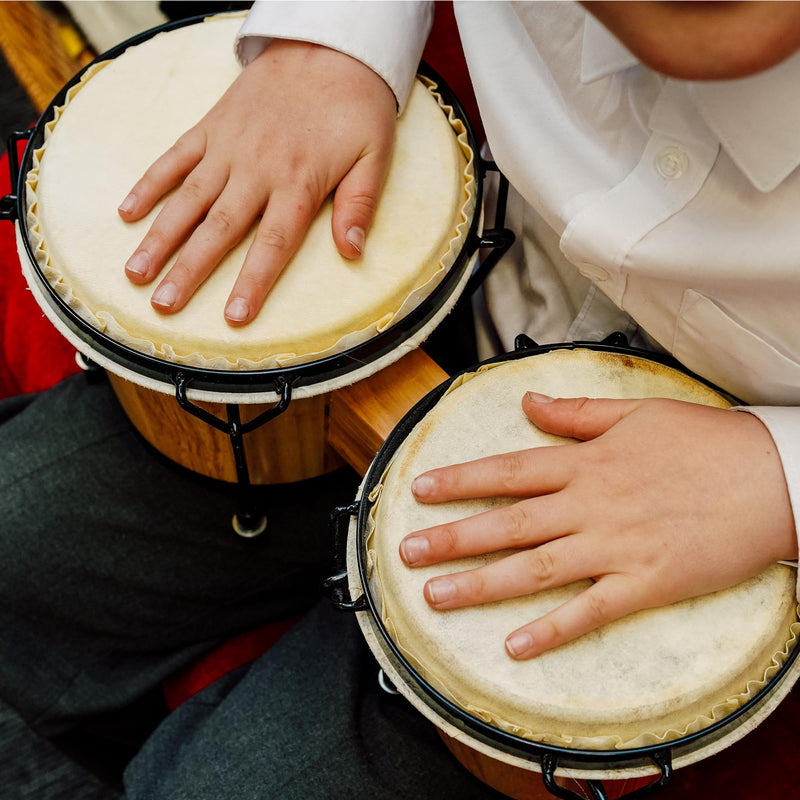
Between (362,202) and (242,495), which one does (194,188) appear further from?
(242,495)

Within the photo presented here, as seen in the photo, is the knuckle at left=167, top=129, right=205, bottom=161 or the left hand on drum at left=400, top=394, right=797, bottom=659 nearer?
the left hand on drum at left=400, top=394, right=797, bottom=659

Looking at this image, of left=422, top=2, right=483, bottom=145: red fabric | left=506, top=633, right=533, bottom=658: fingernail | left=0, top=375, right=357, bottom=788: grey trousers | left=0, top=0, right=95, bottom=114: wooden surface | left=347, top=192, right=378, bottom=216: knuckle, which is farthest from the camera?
left=0, top=0, right=95, bottom=114: wooden surface

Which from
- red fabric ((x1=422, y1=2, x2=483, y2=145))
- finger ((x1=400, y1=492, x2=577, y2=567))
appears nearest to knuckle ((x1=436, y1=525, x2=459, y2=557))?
finger ((x1=400, y1=492, x2=577, y2=567))

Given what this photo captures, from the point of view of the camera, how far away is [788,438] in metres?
0.49

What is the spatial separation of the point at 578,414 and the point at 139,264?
29 cm

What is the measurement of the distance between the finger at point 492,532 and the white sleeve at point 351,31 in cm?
32

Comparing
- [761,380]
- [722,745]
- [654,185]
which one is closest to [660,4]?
[654,185]

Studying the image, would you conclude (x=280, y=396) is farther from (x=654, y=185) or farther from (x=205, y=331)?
(x=654, y=185)

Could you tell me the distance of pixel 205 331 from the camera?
52 centimetres

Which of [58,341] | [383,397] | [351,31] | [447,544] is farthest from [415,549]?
[58,341]

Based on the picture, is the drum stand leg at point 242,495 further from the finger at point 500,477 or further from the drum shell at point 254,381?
the finger at point 500,477

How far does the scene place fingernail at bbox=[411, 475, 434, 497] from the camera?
493mm

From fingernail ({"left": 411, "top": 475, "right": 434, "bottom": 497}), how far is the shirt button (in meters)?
0.23

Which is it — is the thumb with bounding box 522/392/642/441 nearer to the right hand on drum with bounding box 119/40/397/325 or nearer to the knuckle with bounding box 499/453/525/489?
the knuckle with bounding box 499/453/525/489
